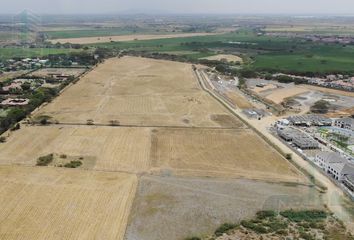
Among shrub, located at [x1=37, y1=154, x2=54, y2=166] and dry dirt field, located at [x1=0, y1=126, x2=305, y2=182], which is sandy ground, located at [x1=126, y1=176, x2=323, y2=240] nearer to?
dry dirt field, located at [x1=0, y1=126, x2=305, y2=182]

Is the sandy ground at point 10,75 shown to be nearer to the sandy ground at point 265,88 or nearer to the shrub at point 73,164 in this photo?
the sandy ground at point 265,88

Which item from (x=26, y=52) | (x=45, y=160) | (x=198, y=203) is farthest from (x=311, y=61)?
(x=198, y=203)

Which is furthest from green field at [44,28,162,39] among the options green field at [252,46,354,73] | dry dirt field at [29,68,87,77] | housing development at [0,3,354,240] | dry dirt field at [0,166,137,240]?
dry dirt field at [0,166,137,240]

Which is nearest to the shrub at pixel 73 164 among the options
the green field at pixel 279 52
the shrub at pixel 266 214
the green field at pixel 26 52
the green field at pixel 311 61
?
the shrub at pixel 266 214

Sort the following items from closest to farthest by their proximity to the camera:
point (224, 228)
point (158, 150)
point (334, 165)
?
point (224, 228)
point (334, 165)
point (158, 150)

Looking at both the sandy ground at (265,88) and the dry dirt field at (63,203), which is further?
the sandy ground at (265,88)

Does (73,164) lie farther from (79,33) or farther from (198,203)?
(79,33)
